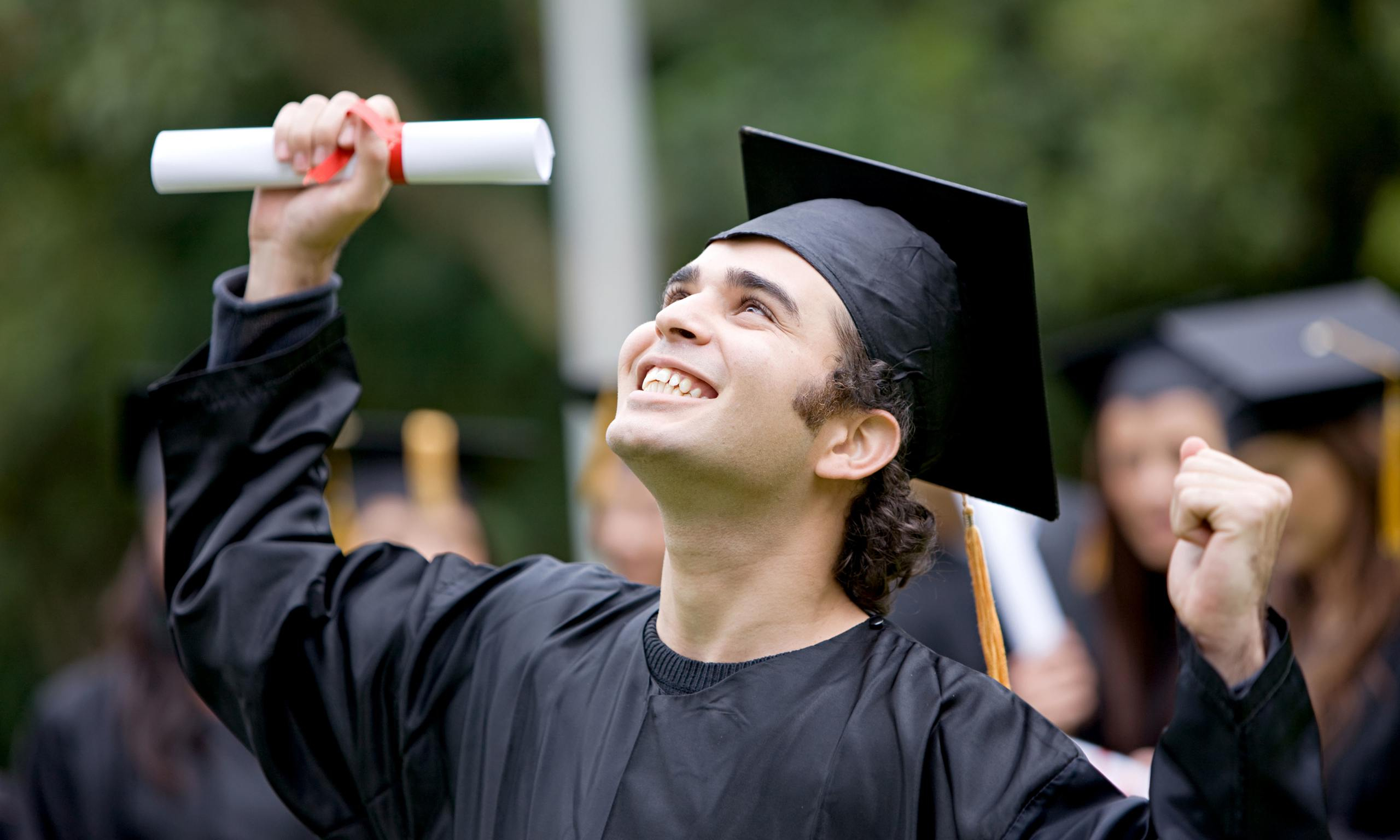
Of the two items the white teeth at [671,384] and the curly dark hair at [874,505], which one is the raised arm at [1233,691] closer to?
the curly dark hair at [874,505]

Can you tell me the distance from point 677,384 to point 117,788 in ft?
11.3

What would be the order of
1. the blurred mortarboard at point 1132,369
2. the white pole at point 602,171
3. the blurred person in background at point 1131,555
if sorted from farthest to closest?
the white pole at point 602,171 < the blurred mortarboard at point 1132,369 < the blurred person in background at point 1131,555

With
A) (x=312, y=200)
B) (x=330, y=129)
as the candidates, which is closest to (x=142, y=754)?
(x=312, y=200)

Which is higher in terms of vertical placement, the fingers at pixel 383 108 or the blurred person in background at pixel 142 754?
the fingers at pixel 383 108

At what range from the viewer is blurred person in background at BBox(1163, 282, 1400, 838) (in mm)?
4188

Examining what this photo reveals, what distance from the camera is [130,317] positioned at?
10891 millimetres

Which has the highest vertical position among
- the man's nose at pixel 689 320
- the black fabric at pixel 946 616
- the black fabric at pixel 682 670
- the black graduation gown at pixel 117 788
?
the man's nose at pixel 689 320

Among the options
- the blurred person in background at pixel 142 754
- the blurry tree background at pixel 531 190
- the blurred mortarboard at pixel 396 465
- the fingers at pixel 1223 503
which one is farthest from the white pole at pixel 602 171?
the fingers at pixel 1223 503

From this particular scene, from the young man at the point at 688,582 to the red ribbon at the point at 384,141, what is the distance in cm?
3

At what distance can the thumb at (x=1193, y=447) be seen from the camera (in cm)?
200

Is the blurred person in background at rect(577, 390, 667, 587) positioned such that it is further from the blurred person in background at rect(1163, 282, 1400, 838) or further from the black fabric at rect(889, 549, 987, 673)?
the blurred person in background at rect(1163, 282, 1400, 838)

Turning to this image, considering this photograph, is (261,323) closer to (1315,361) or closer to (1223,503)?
(1223,503)

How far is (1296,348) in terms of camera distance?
5.04m

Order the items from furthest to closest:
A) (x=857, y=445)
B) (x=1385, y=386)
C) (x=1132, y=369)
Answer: (x=1132, y=369) → (x=1385, y=386) → (x=857, y=445)
